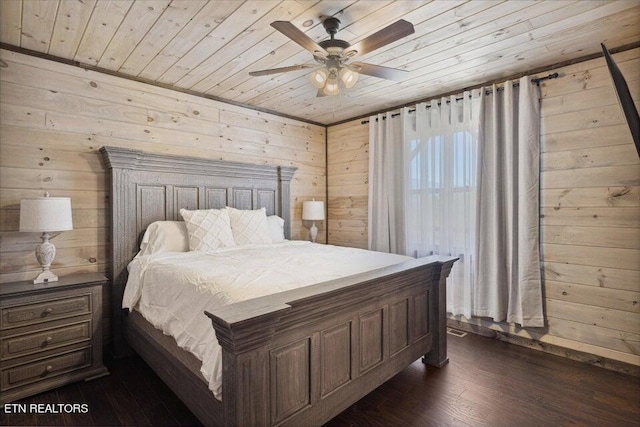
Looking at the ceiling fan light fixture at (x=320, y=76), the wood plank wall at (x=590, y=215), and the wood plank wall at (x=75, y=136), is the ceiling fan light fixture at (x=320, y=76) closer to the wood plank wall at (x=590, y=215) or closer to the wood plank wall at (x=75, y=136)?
the wood plank wall at (x=75, y=136)

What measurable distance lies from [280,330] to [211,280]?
57cm

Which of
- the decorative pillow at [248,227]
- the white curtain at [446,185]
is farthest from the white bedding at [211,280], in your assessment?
the white curtain at [446,185]

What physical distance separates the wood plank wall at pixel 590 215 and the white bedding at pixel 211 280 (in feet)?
4.71

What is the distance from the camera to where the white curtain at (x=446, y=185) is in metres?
3.23

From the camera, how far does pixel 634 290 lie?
2.44m

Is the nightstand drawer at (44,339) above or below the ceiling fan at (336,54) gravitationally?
below

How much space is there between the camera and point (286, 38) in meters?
2.30

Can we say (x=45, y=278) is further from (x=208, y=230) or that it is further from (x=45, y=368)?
(x=208, y=230)

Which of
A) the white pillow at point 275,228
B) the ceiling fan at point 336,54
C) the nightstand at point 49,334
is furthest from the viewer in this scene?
the white pillow at point 275,228

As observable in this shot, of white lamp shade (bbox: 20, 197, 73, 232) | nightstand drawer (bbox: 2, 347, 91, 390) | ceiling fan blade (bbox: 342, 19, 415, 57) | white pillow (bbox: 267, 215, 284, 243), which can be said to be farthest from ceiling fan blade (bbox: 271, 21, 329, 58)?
nightstand drawer (bbox: 2, 347, 91, 390)

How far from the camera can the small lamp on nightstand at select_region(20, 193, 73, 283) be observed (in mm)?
2230

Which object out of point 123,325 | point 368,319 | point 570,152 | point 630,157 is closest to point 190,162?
point 123,325

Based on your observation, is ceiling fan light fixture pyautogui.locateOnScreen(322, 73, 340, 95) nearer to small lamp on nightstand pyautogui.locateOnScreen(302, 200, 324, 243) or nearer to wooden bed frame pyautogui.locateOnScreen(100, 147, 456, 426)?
wooden bed frame pyautogui.locateOnScreen(100, 147, 456, 426)

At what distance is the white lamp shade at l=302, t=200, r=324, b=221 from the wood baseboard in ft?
6.23
